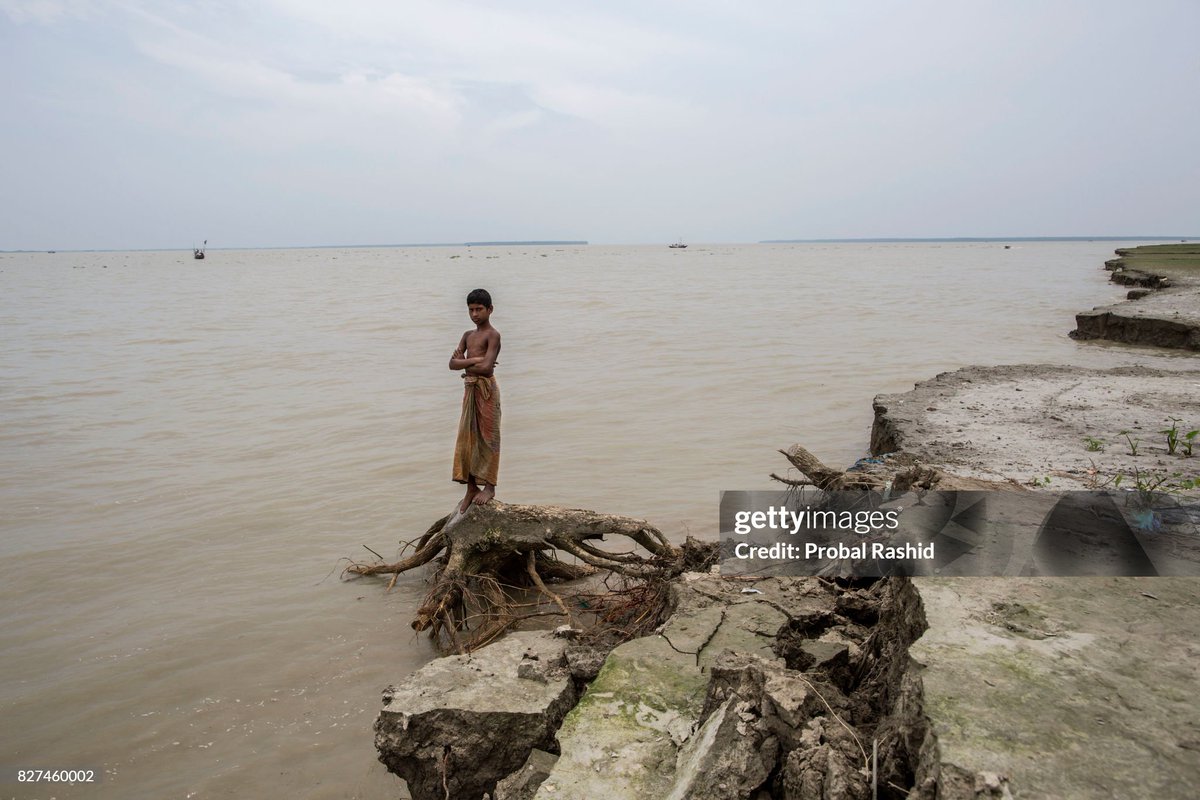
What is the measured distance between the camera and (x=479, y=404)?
4.54 meters

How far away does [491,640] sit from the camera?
14.2ft

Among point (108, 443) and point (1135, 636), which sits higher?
point (1135, 636)

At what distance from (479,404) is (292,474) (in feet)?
12.4

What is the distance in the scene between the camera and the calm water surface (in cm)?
369

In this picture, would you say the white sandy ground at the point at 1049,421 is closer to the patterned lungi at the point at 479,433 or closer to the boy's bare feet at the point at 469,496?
the patterned lungi at the point at 479,433

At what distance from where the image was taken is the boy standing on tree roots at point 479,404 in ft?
14.5

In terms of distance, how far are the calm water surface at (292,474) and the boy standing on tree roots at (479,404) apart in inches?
42.2

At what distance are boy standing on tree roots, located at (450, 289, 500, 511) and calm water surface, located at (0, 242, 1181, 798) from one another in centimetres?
107

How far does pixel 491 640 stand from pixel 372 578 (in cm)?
144

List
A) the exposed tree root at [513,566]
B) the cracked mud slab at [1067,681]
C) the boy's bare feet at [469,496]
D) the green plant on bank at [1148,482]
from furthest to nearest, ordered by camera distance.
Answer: the boy's bare feet at [469,496] → the exposed tree root at [513,566] → the green plant on bank at [1148,482] → the cracked mud slab at [1067,681]

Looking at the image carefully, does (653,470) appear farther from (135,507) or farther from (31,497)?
(31,497)

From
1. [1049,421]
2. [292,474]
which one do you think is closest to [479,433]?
[292,474]

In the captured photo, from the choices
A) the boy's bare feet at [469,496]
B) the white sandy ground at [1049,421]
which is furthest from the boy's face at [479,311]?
the white sandy ground at [1049,421]

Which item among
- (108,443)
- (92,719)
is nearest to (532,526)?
(92,719)
